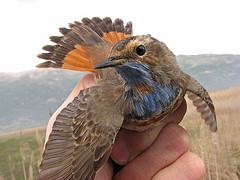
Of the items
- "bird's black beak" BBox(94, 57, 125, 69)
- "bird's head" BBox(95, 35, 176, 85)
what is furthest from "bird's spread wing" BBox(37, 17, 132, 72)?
"bird's black beak" BBox(94, 57, 125, 69)

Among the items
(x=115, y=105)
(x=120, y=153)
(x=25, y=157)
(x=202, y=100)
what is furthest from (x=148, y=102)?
(x=25, y=157)

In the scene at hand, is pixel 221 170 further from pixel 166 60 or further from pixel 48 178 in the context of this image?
pixel 48 178

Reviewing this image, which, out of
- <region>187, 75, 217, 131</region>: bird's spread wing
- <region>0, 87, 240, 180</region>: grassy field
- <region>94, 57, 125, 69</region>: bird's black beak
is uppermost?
<region>94, 57, 125, 69</region>: bird's black beak

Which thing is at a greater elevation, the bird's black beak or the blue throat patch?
the bird's black beak

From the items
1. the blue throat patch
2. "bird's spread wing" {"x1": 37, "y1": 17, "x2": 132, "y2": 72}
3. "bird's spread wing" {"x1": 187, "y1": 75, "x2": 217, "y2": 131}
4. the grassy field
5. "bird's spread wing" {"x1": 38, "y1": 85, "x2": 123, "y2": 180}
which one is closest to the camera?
"bird's spread wing" {"x1": 38, "y1": 85, "x2": 123, "y2": 180}

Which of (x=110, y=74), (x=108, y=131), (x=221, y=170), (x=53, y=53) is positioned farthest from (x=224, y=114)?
(x=108, y=131)

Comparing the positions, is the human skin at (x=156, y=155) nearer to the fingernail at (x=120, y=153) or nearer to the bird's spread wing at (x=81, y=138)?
the fingernail at (x=120, y=153)

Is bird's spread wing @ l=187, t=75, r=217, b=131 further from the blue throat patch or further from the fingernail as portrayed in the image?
the fingernail

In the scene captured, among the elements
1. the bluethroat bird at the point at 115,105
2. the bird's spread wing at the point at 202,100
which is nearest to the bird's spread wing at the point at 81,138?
the bluethroat bird at the point at 115,105
